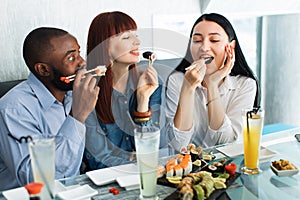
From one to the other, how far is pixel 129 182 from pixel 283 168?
0.47 meters

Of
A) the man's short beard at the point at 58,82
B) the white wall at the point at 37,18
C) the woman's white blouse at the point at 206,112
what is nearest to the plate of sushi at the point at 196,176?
the woman's white blouse at the point at 206,112

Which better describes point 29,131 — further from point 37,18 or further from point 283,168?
point 283,168

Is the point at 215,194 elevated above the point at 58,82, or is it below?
below

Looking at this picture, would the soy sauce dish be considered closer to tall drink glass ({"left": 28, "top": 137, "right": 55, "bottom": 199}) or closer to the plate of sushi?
the plate of sushi

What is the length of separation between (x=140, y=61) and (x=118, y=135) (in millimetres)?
416

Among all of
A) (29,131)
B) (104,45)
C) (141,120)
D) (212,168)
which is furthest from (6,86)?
(212,168)

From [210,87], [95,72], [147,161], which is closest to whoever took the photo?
[147,161]

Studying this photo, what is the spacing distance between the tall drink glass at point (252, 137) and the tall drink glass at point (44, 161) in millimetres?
609

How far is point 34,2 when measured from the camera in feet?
6.24

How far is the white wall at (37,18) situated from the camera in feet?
6.11

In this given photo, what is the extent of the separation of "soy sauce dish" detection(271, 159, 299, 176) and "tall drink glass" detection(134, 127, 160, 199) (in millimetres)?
398

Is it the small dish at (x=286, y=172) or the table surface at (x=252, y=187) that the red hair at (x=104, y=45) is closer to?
the table surface at (x=252, y=187)

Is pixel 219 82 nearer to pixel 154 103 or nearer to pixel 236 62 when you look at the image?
pixel 236 62

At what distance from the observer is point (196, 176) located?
1216 millimetres
